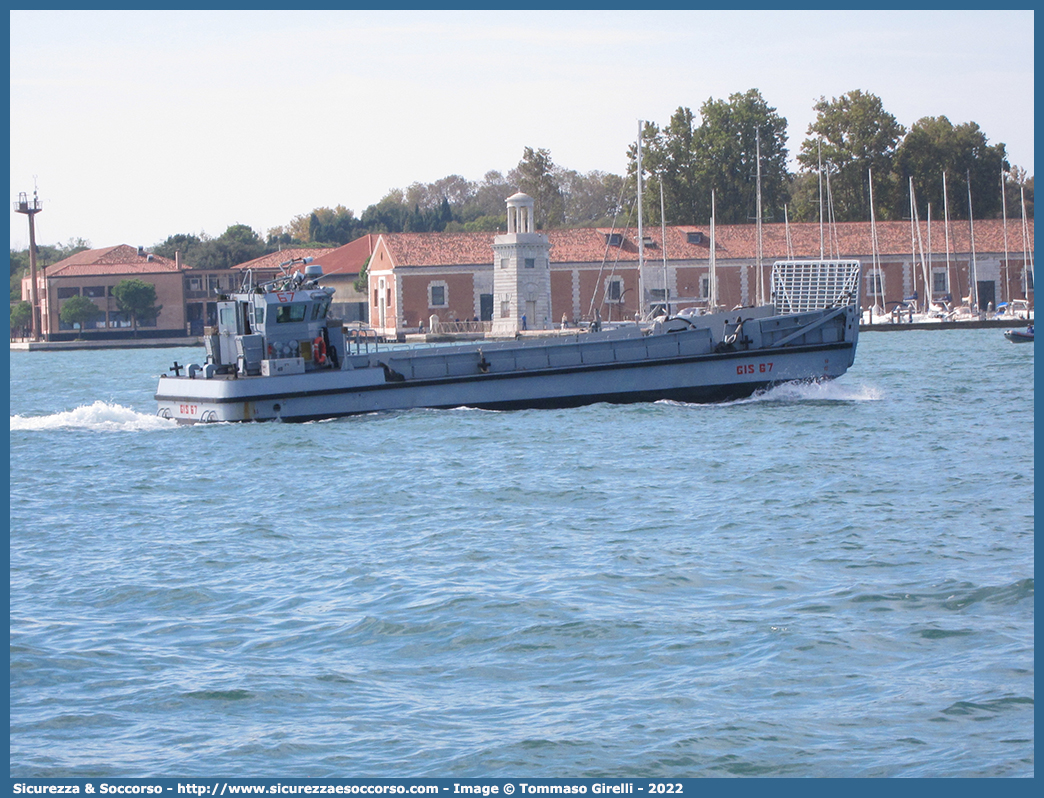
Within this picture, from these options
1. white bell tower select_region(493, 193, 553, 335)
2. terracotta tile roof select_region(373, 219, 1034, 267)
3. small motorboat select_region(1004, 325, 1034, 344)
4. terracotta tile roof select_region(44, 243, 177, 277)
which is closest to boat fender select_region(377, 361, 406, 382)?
small motorboat select_region(1004, 325, 1034, 344)

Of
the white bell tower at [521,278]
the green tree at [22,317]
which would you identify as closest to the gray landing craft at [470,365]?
the white bell tower at [521,278]

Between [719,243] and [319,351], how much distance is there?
54.1 meters

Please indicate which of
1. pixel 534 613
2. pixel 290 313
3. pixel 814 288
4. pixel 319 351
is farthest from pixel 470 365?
pixel 534 613

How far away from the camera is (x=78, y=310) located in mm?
86875

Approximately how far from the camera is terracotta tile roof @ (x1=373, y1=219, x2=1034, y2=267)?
7681 cm

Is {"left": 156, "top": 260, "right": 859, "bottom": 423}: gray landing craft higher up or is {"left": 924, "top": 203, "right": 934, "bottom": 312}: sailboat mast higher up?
{"left": 924, "top": 203, "right": 934, "bottom": 312}: sailboat mast

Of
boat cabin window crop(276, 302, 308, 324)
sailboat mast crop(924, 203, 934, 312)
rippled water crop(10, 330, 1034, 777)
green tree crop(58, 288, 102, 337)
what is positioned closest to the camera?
rippled water crop(10, 330, 1034, 777)

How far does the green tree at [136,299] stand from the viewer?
86250 millimetres

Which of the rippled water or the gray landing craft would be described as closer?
the rippled water

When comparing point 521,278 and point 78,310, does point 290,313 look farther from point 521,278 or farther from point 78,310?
point 78,310

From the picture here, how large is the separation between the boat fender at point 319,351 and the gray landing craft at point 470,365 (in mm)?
22

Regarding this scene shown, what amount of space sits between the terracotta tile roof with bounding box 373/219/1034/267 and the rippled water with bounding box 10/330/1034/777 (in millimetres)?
56307

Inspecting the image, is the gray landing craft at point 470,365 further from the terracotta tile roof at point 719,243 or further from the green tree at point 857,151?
the green tree at point 857,151

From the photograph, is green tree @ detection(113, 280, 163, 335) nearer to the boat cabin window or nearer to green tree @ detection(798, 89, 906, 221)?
green tree @ detection(798, 89, 906, 221)
